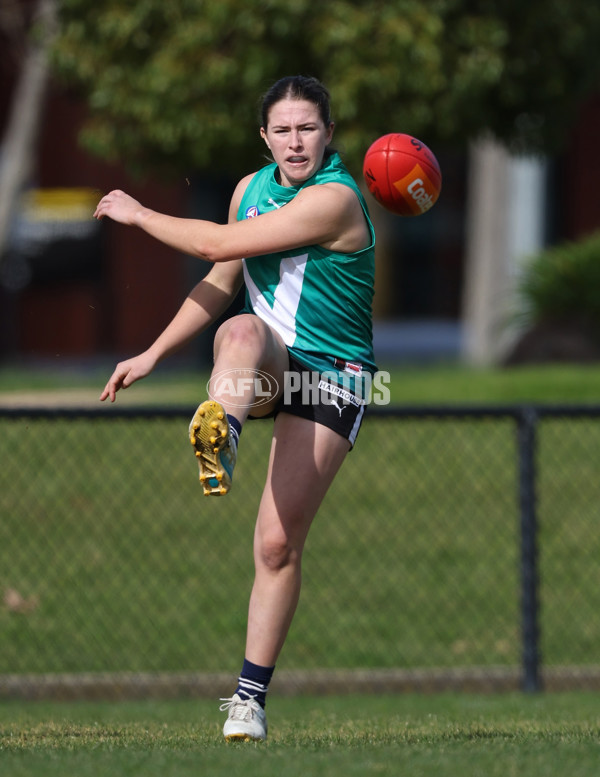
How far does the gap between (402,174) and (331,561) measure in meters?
4.65

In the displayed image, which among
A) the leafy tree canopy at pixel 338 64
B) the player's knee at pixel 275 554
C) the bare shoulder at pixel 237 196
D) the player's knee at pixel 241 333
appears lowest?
the player's knee at pixel 275 554

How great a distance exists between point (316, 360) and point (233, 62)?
7.36 m

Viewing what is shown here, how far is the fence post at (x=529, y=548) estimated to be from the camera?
7.87 meters

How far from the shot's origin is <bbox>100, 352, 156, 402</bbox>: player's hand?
4.92m

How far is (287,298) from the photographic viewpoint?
4953mm

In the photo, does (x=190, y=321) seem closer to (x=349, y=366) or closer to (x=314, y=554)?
(x=349, y=366)

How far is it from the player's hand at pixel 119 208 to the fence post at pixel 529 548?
138 inches

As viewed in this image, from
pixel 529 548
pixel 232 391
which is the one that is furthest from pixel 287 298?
pixel 529 548

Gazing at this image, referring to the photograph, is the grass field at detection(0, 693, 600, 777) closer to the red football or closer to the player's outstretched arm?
the player's outstretched arm

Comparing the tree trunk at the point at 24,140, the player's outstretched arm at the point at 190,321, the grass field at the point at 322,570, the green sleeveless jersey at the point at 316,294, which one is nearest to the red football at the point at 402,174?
the green sleeveless jersey at the point at 316,294

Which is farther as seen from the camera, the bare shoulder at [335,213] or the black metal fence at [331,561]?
the black metal fence at [331,561]

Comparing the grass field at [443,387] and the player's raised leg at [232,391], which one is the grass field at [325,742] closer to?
the player's raised leg at [232,391]

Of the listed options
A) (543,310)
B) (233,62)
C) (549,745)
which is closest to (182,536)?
(233,62)

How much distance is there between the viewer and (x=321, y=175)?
4957 millimetres
